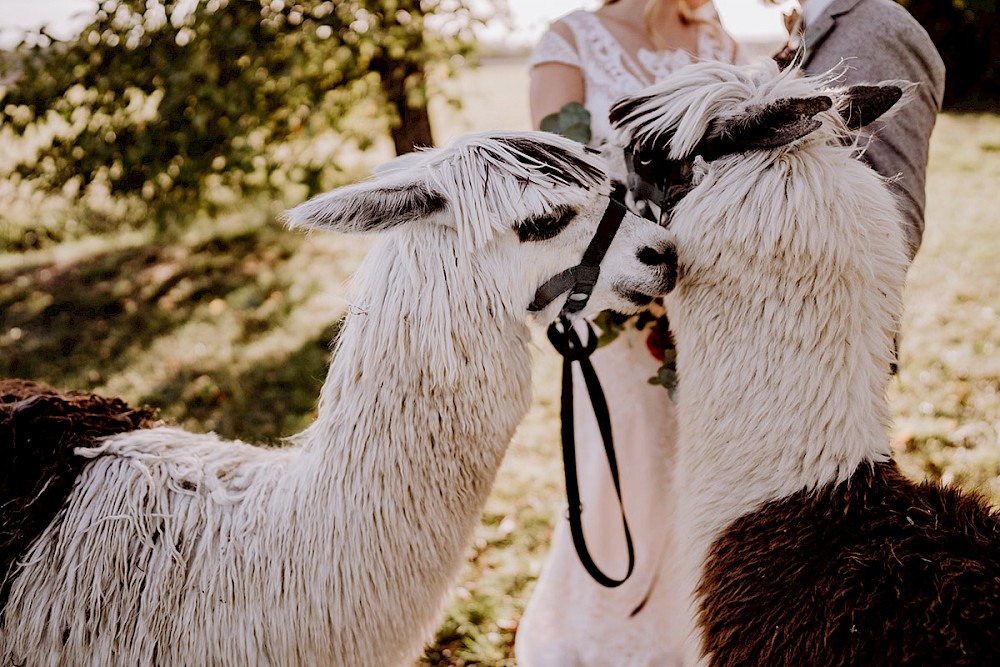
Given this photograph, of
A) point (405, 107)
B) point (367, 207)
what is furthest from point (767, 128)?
point (405, 107)

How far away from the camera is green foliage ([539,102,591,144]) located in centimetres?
194

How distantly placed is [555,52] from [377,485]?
1.50m

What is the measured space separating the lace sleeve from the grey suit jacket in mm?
722

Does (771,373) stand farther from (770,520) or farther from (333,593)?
(333,593)

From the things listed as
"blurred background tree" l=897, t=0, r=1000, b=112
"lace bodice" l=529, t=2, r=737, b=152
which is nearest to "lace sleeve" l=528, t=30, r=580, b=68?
"lace bodice" l=529, t=2, r=737, b=152

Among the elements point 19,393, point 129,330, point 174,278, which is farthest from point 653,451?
point 174,278

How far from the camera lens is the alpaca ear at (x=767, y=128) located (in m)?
1.40

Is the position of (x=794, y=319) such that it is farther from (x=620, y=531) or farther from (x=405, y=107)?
(x=405, y=107)

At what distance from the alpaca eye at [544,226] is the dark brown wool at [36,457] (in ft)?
3.84

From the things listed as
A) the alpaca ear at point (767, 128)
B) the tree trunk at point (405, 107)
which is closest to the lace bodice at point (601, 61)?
the alpaca ear at point (767, 128)

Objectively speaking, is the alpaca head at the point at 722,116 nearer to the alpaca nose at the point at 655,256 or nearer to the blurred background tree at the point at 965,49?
the alpaca nose at the point at 655,256

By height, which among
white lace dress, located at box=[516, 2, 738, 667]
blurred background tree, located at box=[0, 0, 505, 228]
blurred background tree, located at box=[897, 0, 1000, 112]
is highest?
blurred background tree, located at box=[0, 0, 505, 228]

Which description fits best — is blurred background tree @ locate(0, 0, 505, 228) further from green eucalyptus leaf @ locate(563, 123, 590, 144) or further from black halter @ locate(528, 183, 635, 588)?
black halter @ locate(528, 183, 635, 588)

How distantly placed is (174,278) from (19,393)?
5158 mm
